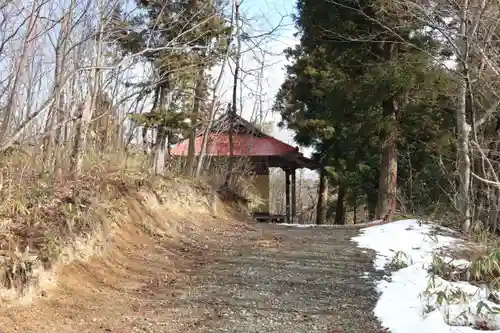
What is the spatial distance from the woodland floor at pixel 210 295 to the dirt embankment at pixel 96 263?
0.05 ft

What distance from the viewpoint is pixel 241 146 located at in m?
17.1

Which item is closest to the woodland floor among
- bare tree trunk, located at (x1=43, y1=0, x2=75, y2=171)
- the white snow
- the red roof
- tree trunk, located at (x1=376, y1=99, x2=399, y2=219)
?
the white snow

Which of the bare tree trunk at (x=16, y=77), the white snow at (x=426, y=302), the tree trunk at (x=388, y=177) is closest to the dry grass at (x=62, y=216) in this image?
the bare tree trunk at (x=16, y=77)

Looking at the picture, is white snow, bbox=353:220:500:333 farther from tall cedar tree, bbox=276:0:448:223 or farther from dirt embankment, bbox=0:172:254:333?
tall cedar tree, bbox=276:0:448:223

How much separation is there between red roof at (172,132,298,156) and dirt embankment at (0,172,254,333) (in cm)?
666

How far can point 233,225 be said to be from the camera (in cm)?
1083

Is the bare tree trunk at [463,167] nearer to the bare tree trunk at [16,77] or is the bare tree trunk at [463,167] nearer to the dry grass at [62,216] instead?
the dry grass at [62,216]

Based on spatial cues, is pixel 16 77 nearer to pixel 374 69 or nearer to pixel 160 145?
pixel 160 145

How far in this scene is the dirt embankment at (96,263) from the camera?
388 cm

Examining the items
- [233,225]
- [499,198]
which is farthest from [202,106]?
[499,198]

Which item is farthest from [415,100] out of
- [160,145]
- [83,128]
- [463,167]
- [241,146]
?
[83,128]

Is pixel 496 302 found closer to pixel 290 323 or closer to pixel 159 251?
pixel 290 323

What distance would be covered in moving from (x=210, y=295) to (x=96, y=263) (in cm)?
134

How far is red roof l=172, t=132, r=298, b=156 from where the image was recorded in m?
15.3
